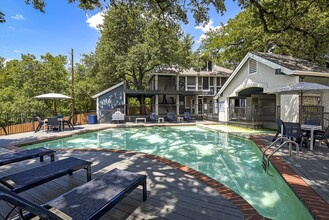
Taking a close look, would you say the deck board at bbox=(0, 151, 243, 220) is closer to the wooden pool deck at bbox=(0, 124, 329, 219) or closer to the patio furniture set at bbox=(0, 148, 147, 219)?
the wooden pool deck at bbox=(0, 124, 329, 219)

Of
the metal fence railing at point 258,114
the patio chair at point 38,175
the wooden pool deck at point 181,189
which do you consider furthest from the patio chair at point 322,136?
the patio chair at point 38,175

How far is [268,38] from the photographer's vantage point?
522 inches

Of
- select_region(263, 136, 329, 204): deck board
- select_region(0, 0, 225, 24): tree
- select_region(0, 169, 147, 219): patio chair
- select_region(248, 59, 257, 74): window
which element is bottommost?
select_region(263, 136, 329, 204): deck board

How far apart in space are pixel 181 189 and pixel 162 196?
0.44 m

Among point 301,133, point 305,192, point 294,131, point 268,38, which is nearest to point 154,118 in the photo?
point 268,38

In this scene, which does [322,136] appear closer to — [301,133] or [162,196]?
[301,133]

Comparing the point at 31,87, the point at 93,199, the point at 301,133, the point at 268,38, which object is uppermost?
the point at 268,38

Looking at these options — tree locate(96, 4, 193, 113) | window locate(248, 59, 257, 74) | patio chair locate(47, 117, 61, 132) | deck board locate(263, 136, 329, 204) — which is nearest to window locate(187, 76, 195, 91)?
tree locate(96, 4, 193, 113)

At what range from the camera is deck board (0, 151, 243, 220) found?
Answer: 2701mm

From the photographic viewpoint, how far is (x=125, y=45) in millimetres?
19703

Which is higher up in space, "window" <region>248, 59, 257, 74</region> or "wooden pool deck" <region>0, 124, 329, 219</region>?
"window" <region>248, 59, 257, 74</region>

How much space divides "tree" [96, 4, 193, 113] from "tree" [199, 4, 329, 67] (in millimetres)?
3471

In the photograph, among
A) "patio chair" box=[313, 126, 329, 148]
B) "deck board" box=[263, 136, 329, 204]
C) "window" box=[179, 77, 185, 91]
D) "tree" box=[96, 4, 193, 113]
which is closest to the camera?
"deck board" box=[263, 136, 329, 204]

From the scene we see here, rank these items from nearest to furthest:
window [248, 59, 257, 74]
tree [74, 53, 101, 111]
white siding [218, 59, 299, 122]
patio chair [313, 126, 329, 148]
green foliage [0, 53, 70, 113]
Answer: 1. patio chair [313, 126, 329, 148]
2. white siding [218, 59, 299, 122]
3. window [248, 59, 257, 74]
4. green foliage [0, 53, 70, 113]
5. tree [74, 53, 101, 111]
